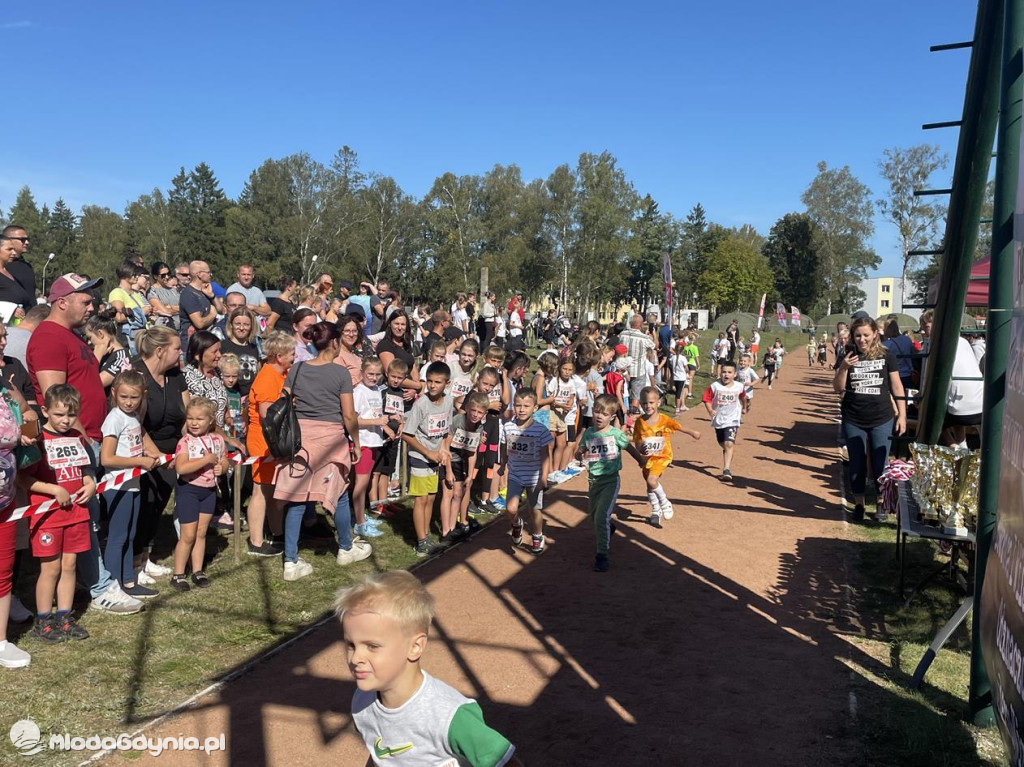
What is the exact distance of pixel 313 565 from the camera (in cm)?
708

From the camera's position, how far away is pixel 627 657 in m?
5.32

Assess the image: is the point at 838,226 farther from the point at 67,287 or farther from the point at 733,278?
the point at 67,287

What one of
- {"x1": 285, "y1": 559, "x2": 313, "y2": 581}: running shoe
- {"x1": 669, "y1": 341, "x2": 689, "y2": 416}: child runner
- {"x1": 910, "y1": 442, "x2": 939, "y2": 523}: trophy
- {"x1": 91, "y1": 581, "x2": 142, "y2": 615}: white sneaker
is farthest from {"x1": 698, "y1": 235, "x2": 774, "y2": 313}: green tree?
{"x1": 91, "y1": 581, "x2": 142, "y2": 615}: white sneaker

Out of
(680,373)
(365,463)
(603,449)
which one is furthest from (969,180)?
(680,373)

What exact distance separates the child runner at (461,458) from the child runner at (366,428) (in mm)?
708

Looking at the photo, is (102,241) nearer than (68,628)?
No

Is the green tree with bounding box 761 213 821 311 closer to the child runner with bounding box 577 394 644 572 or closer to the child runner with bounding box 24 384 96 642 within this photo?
the child runner with bounding box 577 394 644 572

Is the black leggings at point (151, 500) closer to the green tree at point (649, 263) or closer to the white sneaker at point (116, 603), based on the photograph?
the white sneaker at point (116, 603)

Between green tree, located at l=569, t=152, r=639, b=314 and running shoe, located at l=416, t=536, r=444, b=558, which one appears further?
green tree, located at l=569, t=152, r=639, b=314

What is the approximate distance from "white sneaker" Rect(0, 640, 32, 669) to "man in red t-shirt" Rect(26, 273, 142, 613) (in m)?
0.89

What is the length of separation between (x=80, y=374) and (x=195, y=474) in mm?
1102

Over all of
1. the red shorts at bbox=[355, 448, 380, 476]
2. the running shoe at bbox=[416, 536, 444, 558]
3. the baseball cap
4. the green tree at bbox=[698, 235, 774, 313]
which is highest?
the green tree at bbox=[698, 235, 774, 313]

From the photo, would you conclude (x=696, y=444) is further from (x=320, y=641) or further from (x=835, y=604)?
(x=320, y=641)

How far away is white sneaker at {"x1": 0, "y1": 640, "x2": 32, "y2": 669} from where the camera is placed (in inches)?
185
